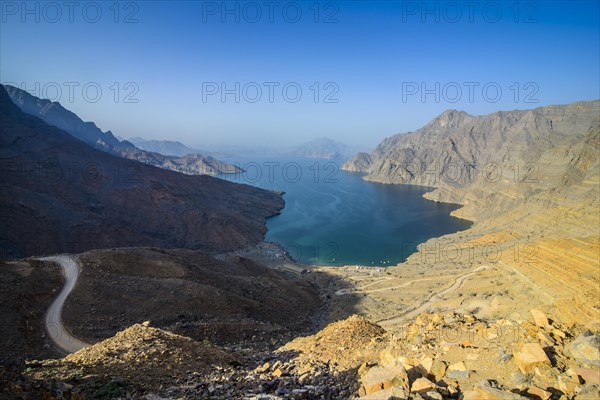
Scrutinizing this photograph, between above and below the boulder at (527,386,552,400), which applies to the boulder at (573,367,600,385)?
above

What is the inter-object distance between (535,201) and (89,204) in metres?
88.2

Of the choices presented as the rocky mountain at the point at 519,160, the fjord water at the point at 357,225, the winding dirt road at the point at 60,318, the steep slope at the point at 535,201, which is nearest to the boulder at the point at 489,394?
the steep slope at the point at 535,201

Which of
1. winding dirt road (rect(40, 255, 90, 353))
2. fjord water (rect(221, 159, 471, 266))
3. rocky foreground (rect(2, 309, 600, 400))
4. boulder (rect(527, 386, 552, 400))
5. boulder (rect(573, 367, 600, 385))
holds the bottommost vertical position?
fjord water (rect(221, 159, 471, 266))

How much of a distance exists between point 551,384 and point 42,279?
31.0m

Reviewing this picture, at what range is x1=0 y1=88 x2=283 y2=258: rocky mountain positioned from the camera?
176ft

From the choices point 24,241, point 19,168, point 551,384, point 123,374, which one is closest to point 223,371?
point 123,374

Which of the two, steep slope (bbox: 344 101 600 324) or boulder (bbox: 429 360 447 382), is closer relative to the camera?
boulder (bbox: 429 360 447 382)

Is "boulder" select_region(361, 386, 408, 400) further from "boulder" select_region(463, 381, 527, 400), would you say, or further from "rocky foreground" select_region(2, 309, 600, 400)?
"boulder" select_region(463, 381, 527, 400)

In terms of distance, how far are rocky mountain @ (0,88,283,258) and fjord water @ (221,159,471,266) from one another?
11.2 metres

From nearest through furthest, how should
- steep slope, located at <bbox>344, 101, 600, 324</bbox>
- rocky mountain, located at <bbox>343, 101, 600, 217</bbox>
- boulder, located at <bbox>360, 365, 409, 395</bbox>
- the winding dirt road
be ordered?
boulder, located at <bbox>360, 365, 409, 395</bbox> < the winding dirt road < steep slope, located at <bbox>344, 101, 600, 324</bbox> < rocky mountain, located at <bbox>343, 101, 600, 217</bbox>

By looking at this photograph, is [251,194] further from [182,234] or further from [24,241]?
[24,241]

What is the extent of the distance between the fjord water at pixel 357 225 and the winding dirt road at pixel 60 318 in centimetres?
4410

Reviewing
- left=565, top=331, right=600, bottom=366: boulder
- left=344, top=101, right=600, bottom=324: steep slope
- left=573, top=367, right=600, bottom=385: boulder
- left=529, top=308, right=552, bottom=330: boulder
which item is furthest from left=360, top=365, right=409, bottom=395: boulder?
left=344, top=101, right=600, bottom=324: steep slope

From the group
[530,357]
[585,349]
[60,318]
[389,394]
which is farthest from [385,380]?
[60,318]
